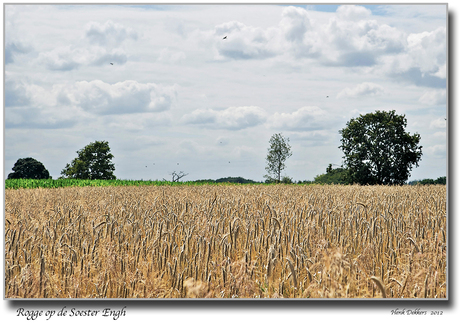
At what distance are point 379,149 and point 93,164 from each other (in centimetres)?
3123

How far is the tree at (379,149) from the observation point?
28.8 metres

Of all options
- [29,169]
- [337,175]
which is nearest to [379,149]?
[337,175]

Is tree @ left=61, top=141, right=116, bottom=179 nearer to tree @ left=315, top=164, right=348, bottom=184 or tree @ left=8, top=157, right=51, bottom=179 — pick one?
tree @ left=8, top=157, right=51, bottom=179

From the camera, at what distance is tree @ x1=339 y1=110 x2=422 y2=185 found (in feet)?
94.6

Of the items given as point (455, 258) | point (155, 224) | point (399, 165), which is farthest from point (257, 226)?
point (399, 165)

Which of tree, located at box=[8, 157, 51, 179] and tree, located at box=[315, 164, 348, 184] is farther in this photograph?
tree, located at box=[315, 164, 348, 184]

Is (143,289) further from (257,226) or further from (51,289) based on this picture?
(257,226)

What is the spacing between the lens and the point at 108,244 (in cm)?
434

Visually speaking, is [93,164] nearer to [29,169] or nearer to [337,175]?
[29,169]

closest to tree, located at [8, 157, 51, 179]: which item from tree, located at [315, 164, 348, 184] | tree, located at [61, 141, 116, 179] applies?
tree, located at [61, 141, 116, 179]

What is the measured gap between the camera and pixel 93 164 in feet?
145

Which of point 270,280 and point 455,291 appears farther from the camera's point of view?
point 455,291

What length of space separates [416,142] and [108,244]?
3201 cm

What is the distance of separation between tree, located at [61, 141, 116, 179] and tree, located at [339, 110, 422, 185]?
26.5 metres
